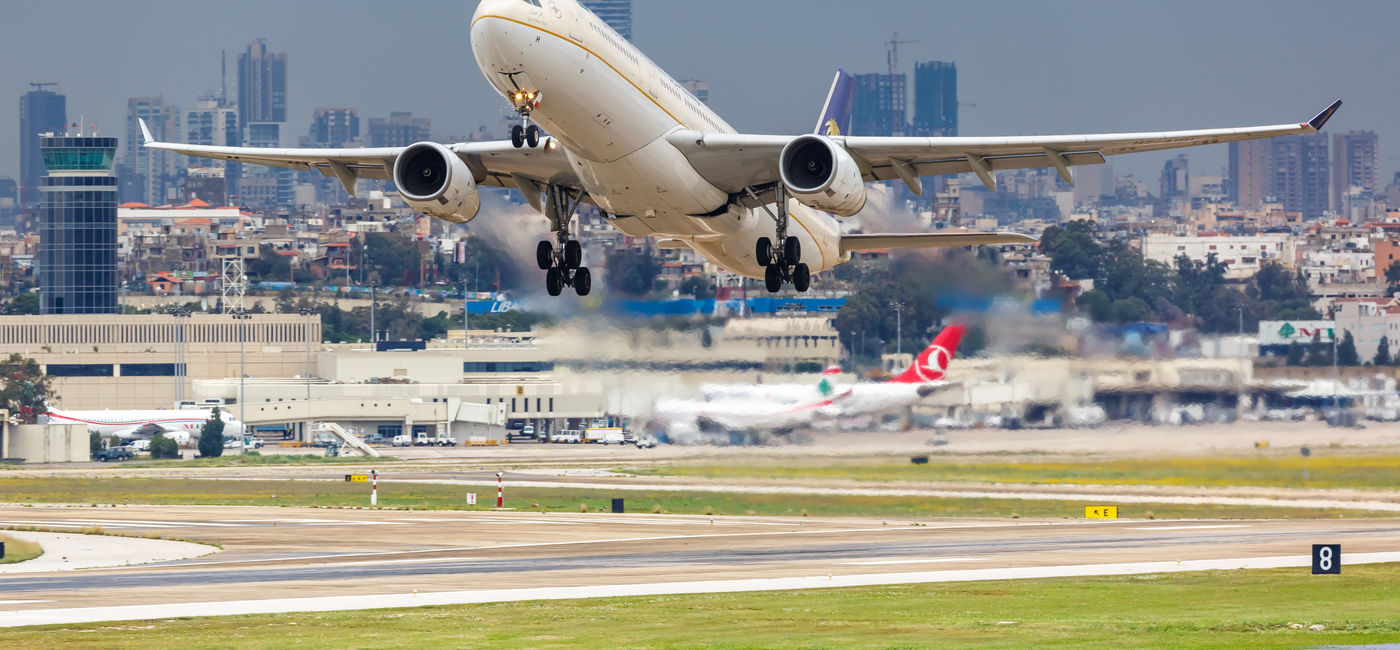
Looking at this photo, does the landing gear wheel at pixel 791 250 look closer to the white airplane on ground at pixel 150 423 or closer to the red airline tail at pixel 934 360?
the red airline tail at pixel 934 360

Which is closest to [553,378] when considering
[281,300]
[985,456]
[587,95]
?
[985,456]

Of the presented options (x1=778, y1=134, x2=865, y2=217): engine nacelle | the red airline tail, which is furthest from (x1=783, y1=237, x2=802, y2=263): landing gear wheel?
the red airline tail

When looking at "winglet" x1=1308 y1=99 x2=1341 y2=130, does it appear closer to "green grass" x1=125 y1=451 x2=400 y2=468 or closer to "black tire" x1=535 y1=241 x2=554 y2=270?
"black tire" x1=535 y1=241 x2=554 y2=270

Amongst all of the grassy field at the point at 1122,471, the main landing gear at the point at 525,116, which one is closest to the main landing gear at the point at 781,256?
the main landing gear at the point at 525,116

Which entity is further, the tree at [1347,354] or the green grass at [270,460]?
the green grass at [270,460]

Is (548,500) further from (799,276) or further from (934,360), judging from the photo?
(799,276)
